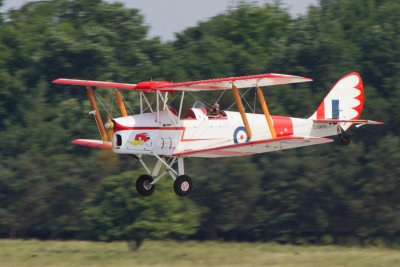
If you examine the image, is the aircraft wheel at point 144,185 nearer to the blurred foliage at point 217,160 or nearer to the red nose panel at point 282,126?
the red nose panel at point 282,126

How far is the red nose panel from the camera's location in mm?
18484

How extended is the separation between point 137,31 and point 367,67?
19.1m

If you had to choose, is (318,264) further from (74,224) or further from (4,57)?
(4,57)

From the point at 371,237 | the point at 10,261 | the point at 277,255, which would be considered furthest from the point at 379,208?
the point at 10,261

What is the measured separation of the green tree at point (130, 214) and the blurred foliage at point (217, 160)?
8cm

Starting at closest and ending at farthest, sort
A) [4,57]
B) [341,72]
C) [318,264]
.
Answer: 1. [318,264]
2. [341,72]
3. [4,57]

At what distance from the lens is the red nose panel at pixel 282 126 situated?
60.6 ft

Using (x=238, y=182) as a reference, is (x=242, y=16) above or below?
above

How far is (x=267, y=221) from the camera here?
4691 centimetres

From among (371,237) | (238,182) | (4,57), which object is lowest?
(371,237)

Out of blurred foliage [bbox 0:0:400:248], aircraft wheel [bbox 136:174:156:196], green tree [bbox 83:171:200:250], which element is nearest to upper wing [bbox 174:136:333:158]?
aircraft wheel [bbox 136:174:156:196]

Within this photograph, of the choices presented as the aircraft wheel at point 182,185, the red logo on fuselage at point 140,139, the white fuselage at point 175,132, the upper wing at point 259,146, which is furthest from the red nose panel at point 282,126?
the red logo on fuselage at point 140,139

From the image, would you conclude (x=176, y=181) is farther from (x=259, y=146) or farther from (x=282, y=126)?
(x=282, y=126)

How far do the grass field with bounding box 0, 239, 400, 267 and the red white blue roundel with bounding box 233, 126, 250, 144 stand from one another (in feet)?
55.4
